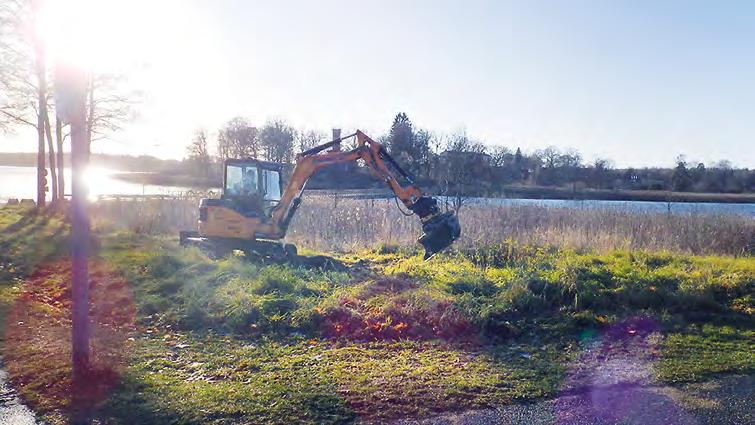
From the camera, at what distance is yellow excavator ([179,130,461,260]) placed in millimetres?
13695

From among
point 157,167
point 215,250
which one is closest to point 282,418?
point 215,250

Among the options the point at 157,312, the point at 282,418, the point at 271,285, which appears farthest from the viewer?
the point at 271,285

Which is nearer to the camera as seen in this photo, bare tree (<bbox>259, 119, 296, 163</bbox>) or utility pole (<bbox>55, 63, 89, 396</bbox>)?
utility pole (<bbox>55, 63, 89, 396</bbox>)

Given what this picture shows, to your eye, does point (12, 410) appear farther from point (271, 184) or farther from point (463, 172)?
point (463, 172)

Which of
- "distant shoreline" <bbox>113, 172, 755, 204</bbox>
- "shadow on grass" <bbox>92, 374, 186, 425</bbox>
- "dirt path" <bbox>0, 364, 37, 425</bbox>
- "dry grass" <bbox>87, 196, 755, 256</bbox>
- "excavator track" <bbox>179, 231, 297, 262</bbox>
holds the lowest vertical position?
"dirt path" <bbox>0, 364, 37, 425</bbox>

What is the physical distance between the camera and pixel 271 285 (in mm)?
9961

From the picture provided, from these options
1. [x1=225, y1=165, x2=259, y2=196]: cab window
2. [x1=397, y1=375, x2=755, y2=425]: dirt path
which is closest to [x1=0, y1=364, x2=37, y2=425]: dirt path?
[x1=397, y1=375, x2=755, y2=425]: dirt path

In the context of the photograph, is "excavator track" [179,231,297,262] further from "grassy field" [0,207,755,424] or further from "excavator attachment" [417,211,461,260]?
"excavator attachment" [417,211,461,260]

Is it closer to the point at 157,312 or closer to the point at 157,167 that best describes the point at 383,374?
the point at 157,312

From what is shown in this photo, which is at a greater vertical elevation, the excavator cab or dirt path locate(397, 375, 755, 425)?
the excavator cab

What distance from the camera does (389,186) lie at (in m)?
14.2

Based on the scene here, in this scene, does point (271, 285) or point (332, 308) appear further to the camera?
point (271, 285)

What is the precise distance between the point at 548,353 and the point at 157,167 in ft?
271

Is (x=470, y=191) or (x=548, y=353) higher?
(x=470, y=191)
